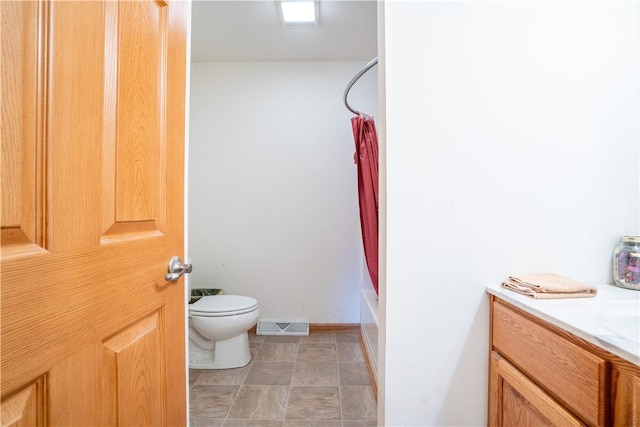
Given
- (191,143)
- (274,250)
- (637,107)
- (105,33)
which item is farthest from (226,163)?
(637,107)

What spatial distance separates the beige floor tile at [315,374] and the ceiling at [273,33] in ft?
7.92

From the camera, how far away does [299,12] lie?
1750 mm

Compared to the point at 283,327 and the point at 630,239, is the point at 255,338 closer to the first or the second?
the point at 283,327

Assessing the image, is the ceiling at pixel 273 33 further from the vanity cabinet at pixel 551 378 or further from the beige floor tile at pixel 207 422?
the beige floor tile at pixel 207 422

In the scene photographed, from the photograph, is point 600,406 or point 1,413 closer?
point 1,413

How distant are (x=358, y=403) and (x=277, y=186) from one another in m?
1.68

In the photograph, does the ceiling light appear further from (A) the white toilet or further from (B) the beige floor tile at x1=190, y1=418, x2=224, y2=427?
(B) the beige floor tile at x1=190, y1=418, x2=224, y2=427

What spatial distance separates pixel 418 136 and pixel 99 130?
2.99ft

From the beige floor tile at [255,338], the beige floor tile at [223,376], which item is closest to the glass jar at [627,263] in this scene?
the beige floor tile at [223,376]

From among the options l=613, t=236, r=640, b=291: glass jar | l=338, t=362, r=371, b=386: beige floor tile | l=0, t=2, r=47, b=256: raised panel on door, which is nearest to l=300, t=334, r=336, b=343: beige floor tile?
l=338, t=362, r=371, b=386: beige floor tile

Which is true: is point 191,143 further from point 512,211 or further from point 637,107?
point 637,107

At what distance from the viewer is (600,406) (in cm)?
57

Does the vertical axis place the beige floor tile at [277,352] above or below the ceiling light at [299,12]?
below

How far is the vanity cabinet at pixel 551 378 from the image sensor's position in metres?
0.56
